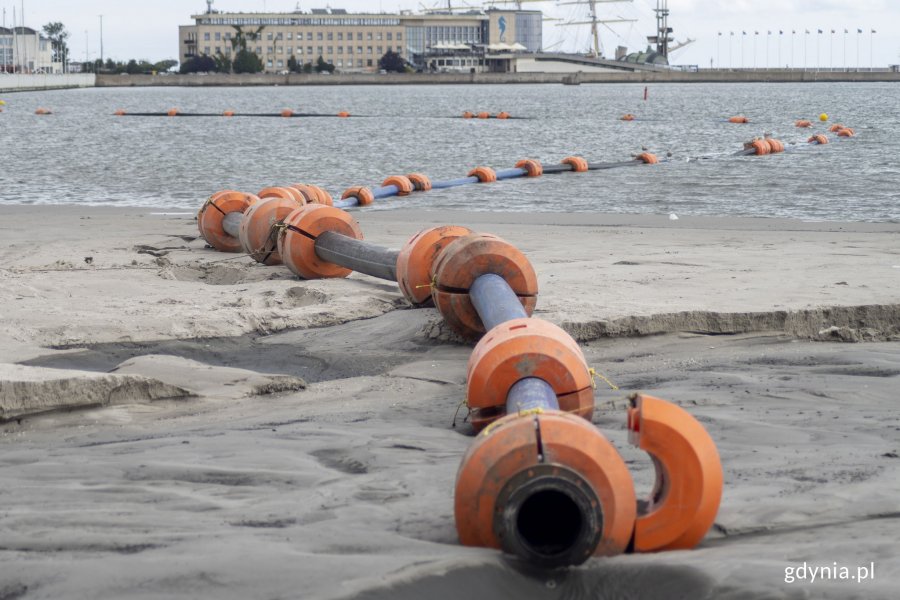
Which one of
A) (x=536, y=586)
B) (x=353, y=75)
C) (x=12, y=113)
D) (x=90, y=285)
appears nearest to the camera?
(x=536, y=586)

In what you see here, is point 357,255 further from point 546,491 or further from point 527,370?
point 546,491

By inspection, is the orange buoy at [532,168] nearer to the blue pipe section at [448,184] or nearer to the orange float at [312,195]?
the blue pipe section at [448,184]

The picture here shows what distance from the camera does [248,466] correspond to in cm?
434

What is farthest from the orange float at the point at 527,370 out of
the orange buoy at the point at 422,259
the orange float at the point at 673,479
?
the orange buoy at the point at 422,259

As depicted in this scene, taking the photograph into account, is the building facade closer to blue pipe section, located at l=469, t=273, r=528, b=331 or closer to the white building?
the white building

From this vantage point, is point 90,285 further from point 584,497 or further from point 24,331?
point 584,497

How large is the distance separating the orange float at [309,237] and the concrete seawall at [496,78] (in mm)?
136757

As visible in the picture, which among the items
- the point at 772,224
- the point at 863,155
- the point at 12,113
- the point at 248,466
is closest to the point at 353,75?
the point at 12,113

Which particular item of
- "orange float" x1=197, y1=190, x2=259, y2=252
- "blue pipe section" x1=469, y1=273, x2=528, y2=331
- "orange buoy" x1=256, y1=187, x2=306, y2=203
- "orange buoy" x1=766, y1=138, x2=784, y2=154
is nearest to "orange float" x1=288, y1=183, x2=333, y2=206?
"orange buoy" x1=256, y1=187, x2=306, y2=203

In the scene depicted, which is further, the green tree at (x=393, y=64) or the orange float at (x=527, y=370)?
the green tree at (x=393, y=64)

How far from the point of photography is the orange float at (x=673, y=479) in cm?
349

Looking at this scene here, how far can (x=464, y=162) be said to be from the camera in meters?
29.7

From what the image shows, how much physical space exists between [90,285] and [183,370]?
281 centimetres

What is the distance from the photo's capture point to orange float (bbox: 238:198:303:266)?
10047mm
